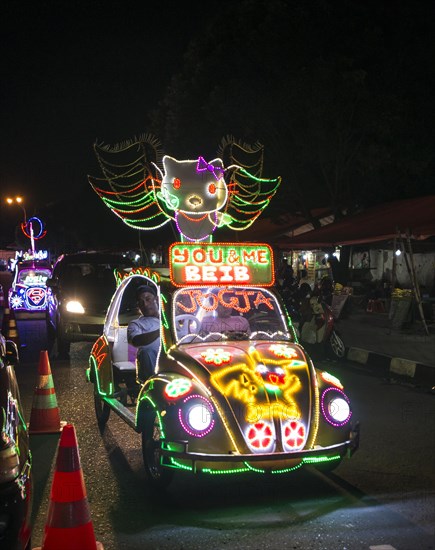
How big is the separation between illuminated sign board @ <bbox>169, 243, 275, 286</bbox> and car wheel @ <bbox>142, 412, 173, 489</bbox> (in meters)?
1.30

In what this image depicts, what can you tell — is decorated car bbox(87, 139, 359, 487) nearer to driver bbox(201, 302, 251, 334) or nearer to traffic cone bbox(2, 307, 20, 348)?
driver bbox(201, 302, 251, 334)

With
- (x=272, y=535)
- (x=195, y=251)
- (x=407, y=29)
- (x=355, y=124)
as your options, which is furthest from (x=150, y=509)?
(x=407, y=29)

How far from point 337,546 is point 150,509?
143 centimetres

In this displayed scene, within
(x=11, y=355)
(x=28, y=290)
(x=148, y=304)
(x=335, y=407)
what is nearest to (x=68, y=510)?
(x=11, y=355)

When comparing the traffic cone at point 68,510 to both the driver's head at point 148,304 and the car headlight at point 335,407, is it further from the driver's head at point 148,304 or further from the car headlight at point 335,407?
the driver's head at point 148,304

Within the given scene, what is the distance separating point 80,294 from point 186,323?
7.60m

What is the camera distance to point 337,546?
13.5 feet

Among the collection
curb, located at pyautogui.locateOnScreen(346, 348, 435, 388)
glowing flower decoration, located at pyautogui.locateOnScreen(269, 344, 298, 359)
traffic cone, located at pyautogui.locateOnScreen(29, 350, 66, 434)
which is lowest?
curb, located at pyautogui.locateOnScreen(346, 348, 435, 388)

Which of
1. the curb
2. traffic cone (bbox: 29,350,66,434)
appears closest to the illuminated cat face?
the curb

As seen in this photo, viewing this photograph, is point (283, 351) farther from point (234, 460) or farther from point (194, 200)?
point (194, 200)

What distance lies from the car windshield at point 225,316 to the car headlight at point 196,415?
118 cm

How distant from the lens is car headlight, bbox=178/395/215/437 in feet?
15.3

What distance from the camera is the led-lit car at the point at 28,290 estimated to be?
1959 centimetres

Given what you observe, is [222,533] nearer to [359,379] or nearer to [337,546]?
[337,546]
